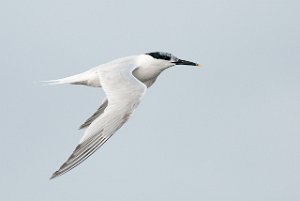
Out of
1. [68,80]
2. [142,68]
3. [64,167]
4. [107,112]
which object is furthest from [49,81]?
[64,167]

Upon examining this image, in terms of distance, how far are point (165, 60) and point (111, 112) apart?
14.1 feet

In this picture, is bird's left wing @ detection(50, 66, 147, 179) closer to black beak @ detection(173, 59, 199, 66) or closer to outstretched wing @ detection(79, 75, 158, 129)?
outstretched wing @ detection(79, 75, 158, 129)

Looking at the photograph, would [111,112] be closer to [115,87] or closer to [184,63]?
[115,87]

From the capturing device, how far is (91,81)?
18.6m

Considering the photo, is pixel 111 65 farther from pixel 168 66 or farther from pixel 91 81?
pixel 168 66

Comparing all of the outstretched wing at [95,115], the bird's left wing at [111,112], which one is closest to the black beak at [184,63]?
the outstretched wing at [95,115]

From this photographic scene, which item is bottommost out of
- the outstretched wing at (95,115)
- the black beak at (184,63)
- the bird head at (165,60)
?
the outstretched wing at (95,115)

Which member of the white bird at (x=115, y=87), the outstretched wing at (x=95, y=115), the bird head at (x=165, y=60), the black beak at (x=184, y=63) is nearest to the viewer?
Answer: the white bird at (x=115, y=87)

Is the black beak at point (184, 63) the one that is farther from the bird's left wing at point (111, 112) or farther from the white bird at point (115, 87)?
the bird's left wing at point (111, 112)

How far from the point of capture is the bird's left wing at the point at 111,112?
14945mm

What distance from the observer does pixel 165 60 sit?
787 inches

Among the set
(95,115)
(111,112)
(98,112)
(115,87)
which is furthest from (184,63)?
(111,112)

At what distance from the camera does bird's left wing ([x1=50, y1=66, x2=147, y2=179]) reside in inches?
588

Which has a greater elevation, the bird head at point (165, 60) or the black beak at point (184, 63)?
the bird head at point (165, 60)
